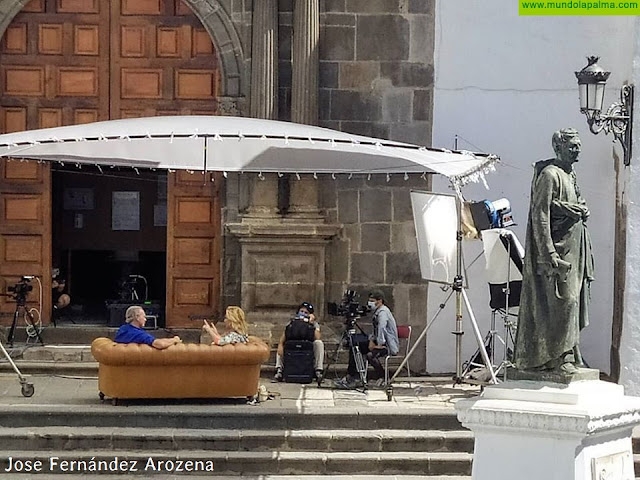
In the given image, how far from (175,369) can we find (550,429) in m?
4.28

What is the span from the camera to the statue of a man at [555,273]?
26.6ft

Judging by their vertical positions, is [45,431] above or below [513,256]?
below

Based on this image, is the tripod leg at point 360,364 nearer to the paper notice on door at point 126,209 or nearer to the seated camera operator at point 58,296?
the seated camera operator at point 58,296

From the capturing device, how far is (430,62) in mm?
13438

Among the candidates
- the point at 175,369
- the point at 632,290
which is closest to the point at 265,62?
the point at 175,369

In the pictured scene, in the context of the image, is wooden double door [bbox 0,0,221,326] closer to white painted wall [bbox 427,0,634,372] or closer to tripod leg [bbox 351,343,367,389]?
tripod leg [bbox 351,343,367,389]

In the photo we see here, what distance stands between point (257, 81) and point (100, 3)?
1.93 metres

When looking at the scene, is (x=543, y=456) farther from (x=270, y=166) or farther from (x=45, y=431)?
(x=270, y=166)

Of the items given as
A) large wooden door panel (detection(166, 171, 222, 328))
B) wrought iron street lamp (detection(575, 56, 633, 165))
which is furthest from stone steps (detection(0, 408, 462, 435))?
wrought iron street lamp (detection(575, 56, 633, 165))

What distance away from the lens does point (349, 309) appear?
12320 mm

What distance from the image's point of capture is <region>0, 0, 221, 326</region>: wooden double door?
13648 mm

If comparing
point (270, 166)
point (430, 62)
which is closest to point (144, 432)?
point (270, 166)

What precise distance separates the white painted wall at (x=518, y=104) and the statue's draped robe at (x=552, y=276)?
203 inches

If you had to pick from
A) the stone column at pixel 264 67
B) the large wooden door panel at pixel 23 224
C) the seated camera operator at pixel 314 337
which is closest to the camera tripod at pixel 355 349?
the seated camera operator at pixel 314 337
